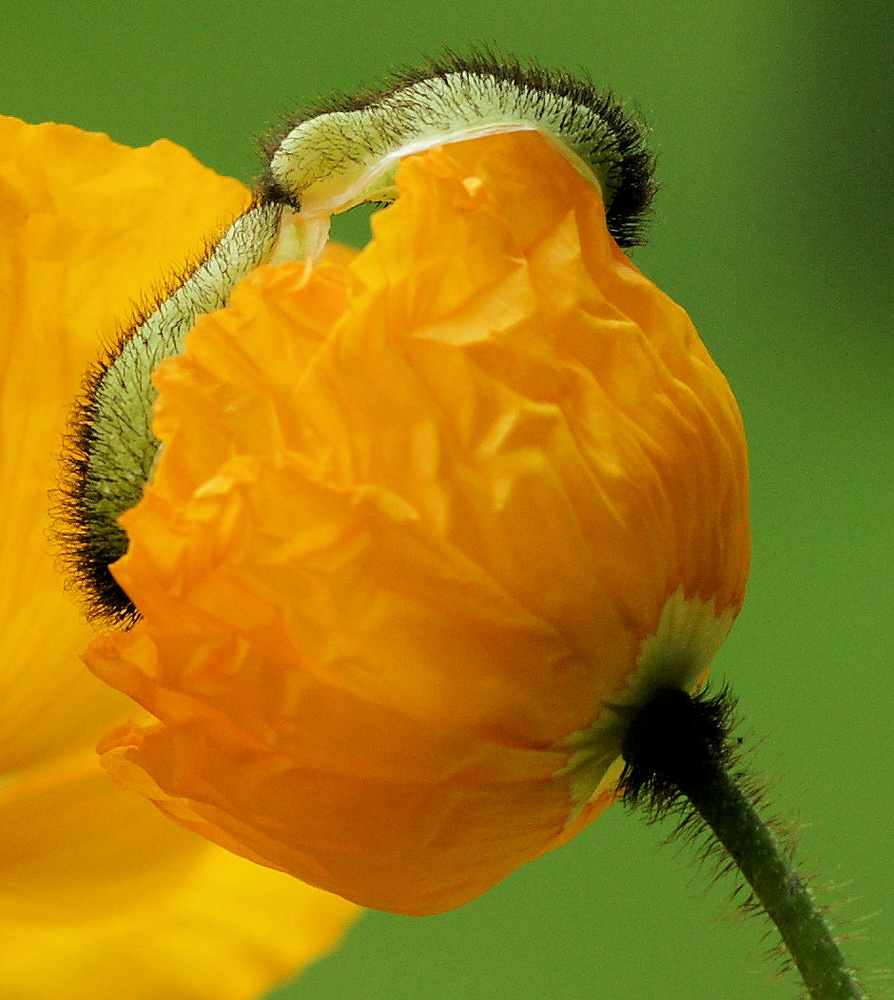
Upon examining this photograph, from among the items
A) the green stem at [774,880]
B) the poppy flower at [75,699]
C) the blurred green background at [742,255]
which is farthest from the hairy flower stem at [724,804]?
the blurred green background at [742,255]

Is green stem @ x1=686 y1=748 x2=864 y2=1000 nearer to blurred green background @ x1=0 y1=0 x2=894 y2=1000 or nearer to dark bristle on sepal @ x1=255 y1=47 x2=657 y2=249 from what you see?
dark bristle on sepal @ x1=255 y1=47 x2=657 y2=249

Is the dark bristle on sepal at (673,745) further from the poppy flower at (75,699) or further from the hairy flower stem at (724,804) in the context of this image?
the poppy flower at (75,699)

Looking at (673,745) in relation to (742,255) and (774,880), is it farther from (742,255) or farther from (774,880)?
(742,255)

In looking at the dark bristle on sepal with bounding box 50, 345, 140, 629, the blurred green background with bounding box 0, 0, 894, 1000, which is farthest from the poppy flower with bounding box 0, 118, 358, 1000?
the blurred green background with bounding box 0, 0, 894, 1000

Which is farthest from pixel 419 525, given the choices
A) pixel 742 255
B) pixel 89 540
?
pixel 742 255

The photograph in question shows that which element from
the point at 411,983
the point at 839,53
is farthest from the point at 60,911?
the point at 839,53

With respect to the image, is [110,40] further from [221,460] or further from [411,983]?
[221,460]

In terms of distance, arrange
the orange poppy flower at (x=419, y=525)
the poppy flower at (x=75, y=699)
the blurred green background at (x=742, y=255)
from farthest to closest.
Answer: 1. the blurred green background at (x=742, y=255)
2. the poppy flower at (x=75, y=699)
3. the orange poppy flower at (x=419, y=525)
